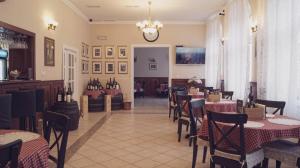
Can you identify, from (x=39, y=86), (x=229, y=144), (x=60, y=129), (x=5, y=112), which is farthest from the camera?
(x=39, y=86)

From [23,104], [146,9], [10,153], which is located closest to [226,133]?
[10,153]

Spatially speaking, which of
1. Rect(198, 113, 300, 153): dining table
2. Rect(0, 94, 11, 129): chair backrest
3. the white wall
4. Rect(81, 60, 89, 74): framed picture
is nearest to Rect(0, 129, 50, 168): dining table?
Rect(0, 94, 11, 129): chair backrest

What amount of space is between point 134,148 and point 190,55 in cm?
646

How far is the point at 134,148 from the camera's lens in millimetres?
5059

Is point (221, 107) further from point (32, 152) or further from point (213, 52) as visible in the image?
point (213, 52)

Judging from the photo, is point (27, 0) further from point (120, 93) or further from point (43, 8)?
point (120, 93)

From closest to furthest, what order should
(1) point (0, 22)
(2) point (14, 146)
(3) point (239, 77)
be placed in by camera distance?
(2) point (14, 146), (1) point (0, 22), (3) point (239, 77)

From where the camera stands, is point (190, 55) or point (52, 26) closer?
point (52, 26)

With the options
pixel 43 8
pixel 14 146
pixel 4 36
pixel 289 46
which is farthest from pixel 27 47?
pixel 289 46

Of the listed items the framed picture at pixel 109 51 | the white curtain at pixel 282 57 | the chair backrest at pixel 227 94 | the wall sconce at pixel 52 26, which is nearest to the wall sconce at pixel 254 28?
the white curtain at pixel 282 57

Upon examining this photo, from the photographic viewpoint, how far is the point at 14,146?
1.56 meters

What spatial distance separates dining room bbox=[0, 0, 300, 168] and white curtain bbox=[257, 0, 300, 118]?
2cm

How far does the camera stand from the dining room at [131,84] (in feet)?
9.89

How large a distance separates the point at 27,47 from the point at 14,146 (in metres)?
4.49
